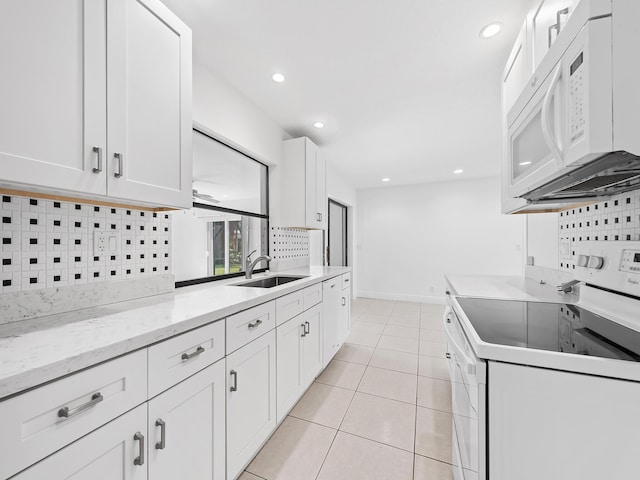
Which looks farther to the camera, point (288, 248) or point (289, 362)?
point (288, 248)

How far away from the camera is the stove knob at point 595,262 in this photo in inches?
44.6

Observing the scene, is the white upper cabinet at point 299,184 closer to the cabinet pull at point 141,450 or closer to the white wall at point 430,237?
the cabinet pull at point 141,450

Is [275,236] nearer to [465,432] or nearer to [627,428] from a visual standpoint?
[465,432]

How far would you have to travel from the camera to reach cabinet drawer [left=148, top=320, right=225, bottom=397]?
0.87 meters

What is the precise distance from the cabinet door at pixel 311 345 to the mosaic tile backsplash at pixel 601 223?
1.75 meters

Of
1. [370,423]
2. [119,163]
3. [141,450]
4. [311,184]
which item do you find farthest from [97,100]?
[370,423]

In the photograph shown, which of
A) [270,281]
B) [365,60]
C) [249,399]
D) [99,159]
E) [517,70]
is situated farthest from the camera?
[270,281]

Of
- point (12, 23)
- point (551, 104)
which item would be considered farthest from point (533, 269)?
point (12, 23)

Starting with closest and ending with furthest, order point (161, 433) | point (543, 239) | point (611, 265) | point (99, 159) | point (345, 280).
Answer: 1. point (161, 433)
2. point (99, 159)
3. point (611, 265)
4. point (543, 239)
5. point (345, 280)

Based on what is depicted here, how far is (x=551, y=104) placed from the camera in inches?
35.4

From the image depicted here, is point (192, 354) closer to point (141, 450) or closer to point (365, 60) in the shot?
point (141, 450)

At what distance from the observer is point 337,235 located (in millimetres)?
5230

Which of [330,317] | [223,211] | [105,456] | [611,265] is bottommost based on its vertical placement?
[330,317]

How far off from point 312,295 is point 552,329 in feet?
4.82
